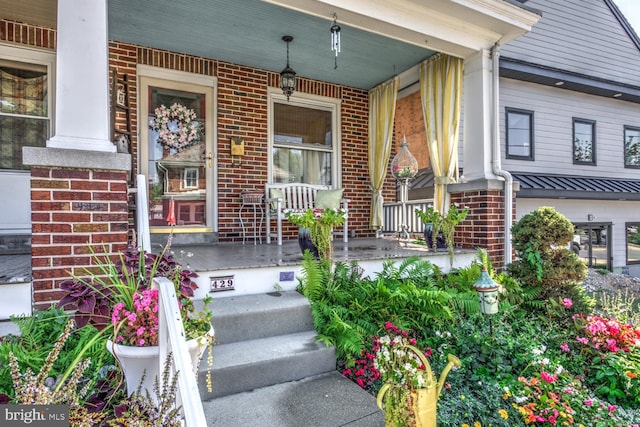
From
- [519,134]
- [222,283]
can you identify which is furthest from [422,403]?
[519,134]

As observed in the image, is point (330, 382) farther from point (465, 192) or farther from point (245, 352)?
point (465, 192)

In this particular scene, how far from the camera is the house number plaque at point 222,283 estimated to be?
2756 mm

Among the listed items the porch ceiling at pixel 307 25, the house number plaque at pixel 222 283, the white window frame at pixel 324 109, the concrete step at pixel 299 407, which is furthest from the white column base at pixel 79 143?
the white window frame at pixel 324 109

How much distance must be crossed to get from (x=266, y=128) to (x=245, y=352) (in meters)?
3.85

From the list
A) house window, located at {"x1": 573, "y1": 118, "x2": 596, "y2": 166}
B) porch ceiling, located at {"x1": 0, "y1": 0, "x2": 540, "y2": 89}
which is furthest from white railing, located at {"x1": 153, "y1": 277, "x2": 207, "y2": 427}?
house window, located at {"x1": 573, "y1": 118, "x2": 596, "y2": 166}

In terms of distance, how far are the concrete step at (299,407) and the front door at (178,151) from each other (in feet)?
10.6

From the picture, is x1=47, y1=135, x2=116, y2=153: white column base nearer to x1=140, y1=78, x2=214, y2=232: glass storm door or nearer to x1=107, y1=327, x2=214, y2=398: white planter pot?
x1=107, y1=327, x2=214, y2=398: white planter pot

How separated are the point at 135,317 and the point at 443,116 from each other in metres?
4.21

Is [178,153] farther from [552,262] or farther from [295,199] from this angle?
[552,262]

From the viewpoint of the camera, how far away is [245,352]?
221 centimetres

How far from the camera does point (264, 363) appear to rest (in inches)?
82.9

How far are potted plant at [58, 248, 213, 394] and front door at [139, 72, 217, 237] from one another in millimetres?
2990

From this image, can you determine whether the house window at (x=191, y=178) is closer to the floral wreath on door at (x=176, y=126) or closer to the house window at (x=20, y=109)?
the floral wreath on door at (x=176, y=126)

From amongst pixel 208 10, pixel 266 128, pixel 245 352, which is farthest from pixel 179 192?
pixel 245 352
